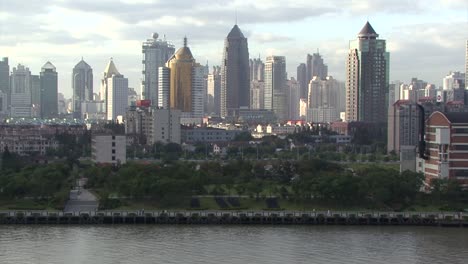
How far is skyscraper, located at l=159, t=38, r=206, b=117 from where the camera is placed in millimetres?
76062

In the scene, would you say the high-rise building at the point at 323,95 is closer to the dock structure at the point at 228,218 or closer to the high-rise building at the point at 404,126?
the high-rise building at the point at 404,126

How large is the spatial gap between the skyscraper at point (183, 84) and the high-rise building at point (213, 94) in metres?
17.2

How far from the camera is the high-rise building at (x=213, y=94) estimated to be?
95.6 metres

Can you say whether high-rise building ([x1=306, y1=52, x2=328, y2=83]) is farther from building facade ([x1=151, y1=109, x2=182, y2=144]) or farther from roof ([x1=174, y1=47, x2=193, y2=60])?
building facade ([x1=151, y1=109, x2=182, y2=144])

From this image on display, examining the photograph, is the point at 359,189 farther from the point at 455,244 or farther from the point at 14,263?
the point at 14,263

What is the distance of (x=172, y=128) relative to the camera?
45938 mm

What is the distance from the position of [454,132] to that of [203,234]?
7.69 m

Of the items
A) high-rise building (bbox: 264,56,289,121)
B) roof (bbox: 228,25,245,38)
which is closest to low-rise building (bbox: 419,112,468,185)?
roof (bbox: 228,25,245,38)

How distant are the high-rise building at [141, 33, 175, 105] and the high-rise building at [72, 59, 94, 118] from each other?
63.8 ft

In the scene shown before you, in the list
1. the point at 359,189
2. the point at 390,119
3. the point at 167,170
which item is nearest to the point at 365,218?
the point at 359,189

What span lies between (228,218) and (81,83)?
3692 inches

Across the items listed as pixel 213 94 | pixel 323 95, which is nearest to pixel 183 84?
pixel 323 95

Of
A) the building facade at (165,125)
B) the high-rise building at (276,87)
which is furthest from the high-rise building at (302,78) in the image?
the building facade at (165,125)

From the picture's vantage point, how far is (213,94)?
96.8m
